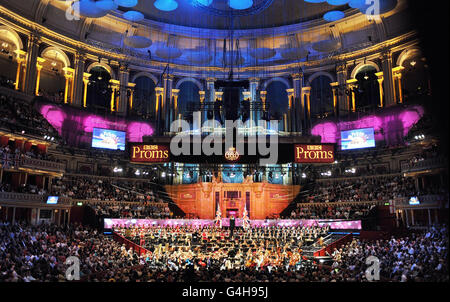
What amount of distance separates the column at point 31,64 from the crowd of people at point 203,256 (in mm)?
14224

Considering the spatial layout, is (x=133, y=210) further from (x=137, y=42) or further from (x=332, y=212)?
(x=332, y=212)

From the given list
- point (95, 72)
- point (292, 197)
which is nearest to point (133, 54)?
point (95, 72)

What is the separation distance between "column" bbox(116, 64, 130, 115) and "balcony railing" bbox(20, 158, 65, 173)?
1064 centimetres

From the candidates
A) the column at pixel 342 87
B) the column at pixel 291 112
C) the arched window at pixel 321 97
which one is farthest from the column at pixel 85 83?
the column at pixel 342 87

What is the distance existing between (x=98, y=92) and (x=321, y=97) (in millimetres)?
25042

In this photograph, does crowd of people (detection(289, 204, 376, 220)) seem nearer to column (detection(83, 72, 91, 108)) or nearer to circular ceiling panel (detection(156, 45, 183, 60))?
circular ceiling panel (detection(156, 45, 183, 60))

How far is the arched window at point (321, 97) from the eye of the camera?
4203cm

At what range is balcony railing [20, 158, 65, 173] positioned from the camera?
2977 centimetres

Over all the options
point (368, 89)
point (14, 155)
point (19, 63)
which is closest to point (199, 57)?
point (19, 63)

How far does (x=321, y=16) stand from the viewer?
40.0m

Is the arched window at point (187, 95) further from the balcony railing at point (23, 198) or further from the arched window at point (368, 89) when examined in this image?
the arched window at point (368, 89)

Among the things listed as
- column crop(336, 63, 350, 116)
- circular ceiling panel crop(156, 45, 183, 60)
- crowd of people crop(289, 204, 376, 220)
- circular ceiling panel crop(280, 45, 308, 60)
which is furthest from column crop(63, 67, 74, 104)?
column crop(336, 63, 350, 116)

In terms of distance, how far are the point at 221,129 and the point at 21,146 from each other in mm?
19723

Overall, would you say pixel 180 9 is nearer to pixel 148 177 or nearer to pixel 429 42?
pixel 148 177
